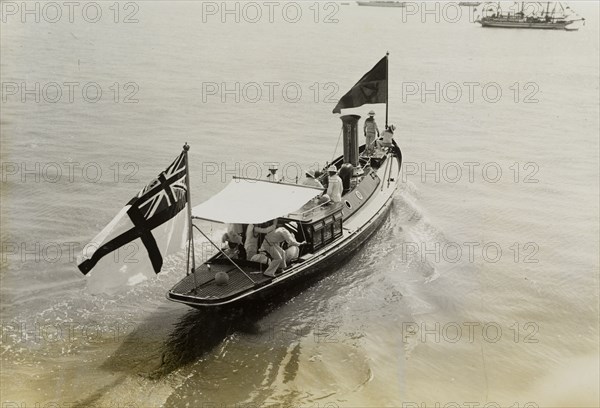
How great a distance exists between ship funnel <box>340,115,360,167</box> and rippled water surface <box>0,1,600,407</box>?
8.81ft

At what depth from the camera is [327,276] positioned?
61.7 feet

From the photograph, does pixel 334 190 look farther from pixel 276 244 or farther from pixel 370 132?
pixel 370 132

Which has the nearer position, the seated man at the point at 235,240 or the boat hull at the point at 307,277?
the boat hull at the point at 307,277

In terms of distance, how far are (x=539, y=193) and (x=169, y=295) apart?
17818 mm

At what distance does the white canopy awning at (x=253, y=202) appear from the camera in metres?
15.4

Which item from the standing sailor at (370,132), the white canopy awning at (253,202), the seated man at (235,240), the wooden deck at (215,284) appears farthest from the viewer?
the standing sailor at (370,132)

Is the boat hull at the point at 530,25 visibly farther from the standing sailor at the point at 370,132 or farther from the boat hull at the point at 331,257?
the boat hull at the point at 331,257

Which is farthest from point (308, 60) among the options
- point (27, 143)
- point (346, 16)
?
point (346, 16)

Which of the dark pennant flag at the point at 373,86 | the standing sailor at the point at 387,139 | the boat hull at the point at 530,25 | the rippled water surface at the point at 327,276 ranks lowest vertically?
the rippled water surface at the point at 327,276

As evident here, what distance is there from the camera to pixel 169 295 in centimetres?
1485

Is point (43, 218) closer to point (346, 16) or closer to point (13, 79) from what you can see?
point (13, 79)

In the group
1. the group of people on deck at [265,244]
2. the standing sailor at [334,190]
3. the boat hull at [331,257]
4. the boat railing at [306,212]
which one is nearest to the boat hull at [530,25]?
the boat hull at [331,257]

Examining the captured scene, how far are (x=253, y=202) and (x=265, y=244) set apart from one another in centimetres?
108

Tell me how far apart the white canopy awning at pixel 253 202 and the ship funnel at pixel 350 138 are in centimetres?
558
